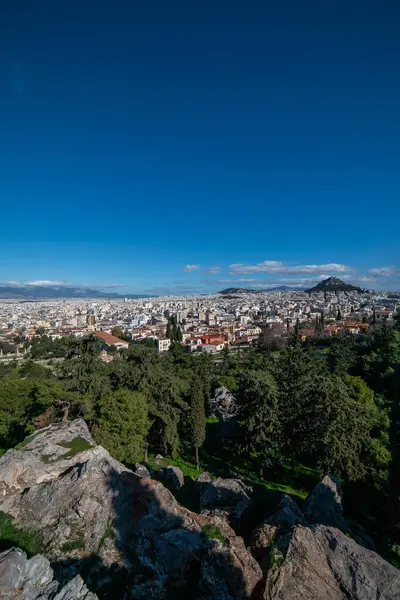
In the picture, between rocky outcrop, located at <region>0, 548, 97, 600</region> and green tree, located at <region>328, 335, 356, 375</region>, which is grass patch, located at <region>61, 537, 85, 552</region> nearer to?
rocky outcrop, located at <region>0, 548, 97, 600</region>

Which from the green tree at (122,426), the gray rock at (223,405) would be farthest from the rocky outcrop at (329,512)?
the gray rock at (223,405)

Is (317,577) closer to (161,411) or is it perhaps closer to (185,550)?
(185,550)

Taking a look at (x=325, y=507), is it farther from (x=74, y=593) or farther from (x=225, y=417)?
(x=225, y=417)

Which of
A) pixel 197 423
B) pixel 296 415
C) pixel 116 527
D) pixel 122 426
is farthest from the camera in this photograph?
pixel 197 423

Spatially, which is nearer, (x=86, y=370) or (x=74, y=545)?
(x=74, y=545)

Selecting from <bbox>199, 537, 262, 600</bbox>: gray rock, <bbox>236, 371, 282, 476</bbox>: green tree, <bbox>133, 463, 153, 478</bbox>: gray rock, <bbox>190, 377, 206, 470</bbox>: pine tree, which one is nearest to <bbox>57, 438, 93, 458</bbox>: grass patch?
<bbox>133, 463, 153, 478</bbox>: gray rock

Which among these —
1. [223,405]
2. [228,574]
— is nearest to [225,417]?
[223,405]

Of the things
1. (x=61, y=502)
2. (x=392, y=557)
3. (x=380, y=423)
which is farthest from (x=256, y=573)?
(x=380, y=423)
